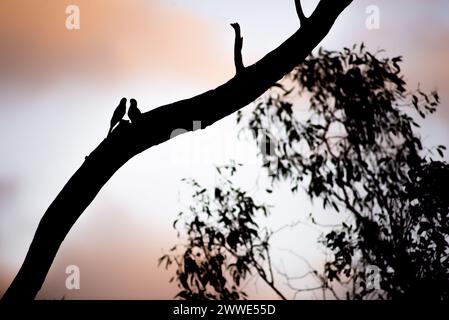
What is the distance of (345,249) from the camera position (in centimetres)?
600

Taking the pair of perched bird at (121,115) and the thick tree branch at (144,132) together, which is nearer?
the thick tree branch at (144,132)

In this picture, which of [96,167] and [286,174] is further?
[286,174]

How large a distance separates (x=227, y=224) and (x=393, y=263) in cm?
212

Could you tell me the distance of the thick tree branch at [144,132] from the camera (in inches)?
73.2

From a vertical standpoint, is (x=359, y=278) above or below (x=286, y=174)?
below

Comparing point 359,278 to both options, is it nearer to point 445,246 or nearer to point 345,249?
point 345,249

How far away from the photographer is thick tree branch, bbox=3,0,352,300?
6.10ft

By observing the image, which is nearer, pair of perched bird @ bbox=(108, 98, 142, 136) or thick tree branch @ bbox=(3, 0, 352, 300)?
thick tree branch @ bbox=(3, 0, 352, 300)

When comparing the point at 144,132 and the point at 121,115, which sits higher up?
the point at 121,115

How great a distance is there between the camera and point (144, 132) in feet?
6.63

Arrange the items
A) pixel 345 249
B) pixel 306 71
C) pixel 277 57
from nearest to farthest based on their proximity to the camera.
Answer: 1. pixel 277 57
2. pixel 345 249
3. pixel 306 71
